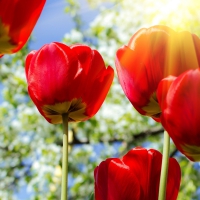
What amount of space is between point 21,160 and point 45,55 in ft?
12.9

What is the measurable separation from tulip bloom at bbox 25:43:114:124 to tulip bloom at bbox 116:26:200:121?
0.05 metres

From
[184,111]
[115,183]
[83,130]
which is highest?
[184,111]

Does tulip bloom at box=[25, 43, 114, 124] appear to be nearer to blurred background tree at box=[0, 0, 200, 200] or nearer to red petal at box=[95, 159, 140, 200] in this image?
red petal at box=[95, 159, 140, 200]

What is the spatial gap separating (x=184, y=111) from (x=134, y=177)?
112 mm

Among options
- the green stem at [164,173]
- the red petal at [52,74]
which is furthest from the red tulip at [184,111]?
the red petal at [52,74]

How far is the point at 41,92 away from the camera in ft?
1.59

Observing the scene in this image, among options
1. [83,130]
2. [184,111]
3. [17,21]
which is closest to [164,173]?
[184,111]

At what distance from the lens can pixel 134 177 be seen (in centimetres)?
46

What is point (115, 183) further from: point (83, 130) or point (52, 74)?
point (83, 130)

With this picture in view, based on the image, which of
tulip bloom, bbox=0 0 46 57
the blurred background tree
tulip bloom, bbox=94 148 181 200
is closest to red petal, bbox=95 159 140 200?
tulip bloom, bbox=94 148 181 200

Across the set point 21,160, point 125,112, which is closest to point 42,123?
point 21,160

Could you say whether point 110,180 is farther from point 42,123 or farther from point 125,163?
point 42,123

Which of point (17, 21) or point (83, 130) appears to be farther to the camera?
point (83, 130)

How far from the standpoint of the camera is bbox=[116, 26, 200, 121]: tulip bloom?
0.43 meters
